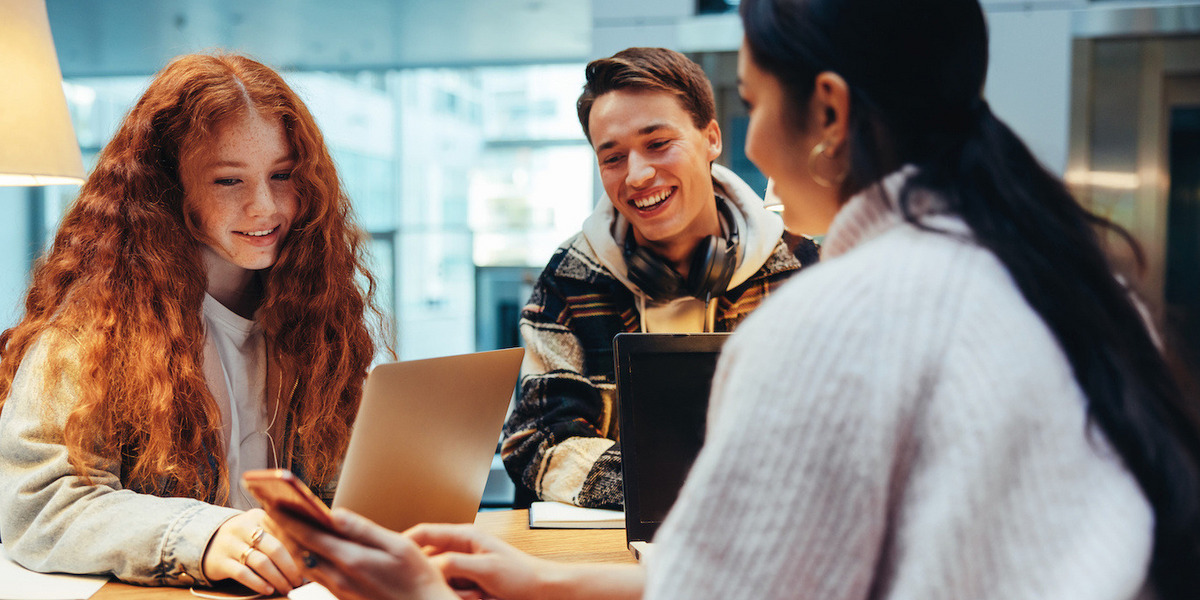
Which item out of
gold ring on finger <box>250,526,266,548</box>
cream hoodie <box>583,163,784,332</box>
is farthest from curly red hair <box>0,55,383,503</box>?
cream hoodie <box>583,163,784,332</box>

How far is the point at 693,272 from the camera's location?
1.78 m

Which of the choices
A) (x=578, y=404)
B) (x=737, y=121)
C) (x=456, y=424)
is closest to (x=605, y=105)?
(x=578, y=404)

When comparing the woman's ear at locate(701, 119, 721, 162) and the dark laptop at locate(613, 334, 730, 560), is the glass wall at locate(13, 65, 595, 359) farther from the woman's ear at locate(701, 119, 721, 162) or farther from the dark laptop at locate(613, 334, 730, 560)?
the dark laptop at locate(613, 334, 730, 560)

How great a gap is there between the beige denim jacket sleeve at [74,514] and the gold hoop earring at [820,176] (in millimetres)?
922

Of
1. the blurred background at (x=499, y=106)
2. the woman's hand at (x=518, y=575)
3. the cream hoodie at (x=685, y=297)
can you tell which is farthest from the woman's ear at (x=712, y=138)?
the woman's hand at (x=518, y=575)

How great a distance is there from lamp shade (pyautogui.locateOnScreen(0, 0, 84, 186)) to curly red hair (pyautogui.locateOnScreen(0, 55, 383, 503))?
7 centimetres

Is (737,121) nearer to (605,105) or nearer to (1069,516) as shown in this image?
(605,105)

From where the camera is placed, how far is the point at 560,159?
739 cm

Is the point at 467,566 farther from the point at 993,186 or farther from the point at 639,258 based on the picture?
the point at 639,258

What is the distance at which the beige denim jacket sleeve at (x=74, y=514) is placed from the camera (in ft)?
3.67

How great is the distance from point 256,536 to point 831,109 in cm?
92

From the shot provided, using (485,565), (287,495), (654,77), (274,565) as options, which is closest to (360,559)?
(287,495)

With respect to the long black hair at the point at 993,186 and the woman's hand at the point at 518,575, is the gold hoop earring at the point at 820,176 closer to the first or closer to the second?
the long black hair at the point at 993,186

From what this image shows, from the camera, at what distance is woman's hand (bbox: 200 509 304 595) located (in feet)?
3.55
